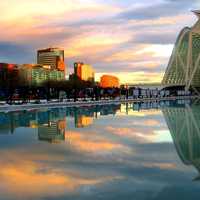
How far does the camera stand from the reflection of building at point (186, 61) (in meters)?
78.2

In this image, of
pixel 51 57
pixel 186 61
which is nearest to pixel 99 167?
pixel 186 61

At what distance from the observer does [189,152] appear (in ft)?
28.4

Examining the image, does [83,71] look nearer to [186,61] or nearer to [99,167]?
[186,61]

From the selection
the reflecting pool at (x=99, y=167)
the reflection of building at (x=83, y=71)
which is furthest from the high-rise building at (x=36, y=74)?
the reflecting pool at (x=99, y=167)

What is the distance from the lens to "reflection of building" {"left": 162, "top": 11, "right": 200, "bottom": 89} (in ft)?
257

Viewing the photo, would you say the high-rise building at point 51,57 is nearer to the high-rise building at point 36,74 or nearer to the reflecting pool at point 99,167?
the high-rise building at point 36,74

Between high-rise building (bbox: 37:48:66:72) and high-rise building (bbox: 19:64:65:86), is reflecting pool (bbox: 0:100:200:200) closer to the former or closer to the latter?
high-rise building (bbox: 19:64:65:86)

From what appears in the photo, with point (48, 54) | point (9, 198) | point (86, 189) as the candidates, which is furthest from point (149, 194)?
point (48, 54)

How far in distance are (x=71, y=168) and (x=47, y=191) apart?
156 cm

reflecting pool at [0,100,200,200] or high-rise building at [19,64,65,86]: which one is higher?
high-rise building at [19,64,65,86]

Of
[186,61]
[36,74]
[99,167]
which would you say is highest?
[186,61]

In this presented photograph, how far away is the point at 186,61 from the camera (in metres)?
80.4

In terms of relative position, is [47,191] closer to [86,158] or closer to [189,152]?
[86,158]

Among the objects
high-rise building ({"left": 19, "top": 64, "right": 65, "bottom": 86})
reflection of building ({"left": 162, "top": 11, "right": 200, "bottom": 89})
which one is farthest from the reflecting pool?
reflection of building ({"left": 162, "top": 11, "right": 200, "bottom": 89})
